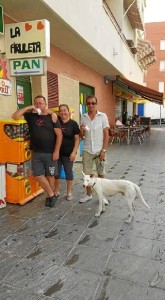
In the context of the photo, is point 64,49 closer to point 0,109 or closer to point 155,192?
point 0,109

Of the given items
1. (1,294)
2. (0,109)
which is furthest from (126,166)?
(1,294)

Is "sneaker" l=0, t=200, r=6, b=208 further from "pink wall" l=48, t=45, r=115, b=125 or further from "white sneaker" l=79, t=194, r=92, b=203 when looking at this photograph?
"pink wall" l=48, t=45, r=115, b=125

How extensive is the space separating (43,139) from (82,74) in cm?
675

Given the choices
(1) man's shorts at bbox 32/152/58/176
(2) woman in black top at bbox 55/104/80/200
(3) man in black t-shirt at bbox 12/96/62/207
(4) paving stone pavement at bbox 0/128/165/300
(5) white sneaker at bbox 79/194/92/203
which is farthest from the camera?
(5) white sneaker at bbox 79/194/92/203

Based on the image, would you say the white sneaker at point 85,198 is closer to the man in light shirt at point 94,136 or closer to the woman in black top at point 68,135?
the man in light shirt at point 94,136

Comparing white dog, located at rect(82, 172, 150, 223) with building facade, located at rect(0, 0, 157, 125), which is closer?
white dog, located at rect(82, 172, 150, 223)

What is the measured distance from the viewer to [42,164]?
485 centimetres

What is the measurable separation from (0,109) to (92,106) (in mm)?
1943

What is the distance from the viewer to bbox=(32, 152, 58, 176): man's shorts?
479 cm

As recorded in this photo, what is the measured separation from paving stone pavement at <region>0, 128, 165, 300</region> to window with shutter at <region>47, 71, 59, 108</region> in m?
3.34

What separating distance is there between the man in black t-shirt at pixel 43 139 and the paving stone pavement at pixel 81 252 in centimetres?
63

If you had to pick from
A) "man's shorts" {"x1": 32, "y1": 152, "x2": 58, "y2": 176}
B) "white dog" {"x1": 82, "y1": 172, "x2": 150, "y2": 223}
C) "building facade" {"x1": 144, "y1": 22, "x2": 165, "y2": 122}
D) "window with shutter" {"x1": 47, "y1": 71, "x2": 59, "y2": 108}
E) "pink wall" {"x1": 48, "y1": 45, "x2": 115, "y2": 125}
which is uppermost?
"building facade" {"x1": 144, "y1": 22, "x2": 165, "y2": 122}

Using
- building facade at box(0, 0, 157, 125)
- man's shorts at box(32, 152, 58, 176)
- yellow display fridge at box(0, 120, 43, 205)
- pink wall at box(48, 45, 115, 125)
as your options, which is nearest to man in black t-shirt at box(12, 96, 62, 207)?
man's shorts at box(32, 152, 58, 176)

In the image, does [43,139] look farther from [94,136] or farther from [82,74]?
[82,74]
